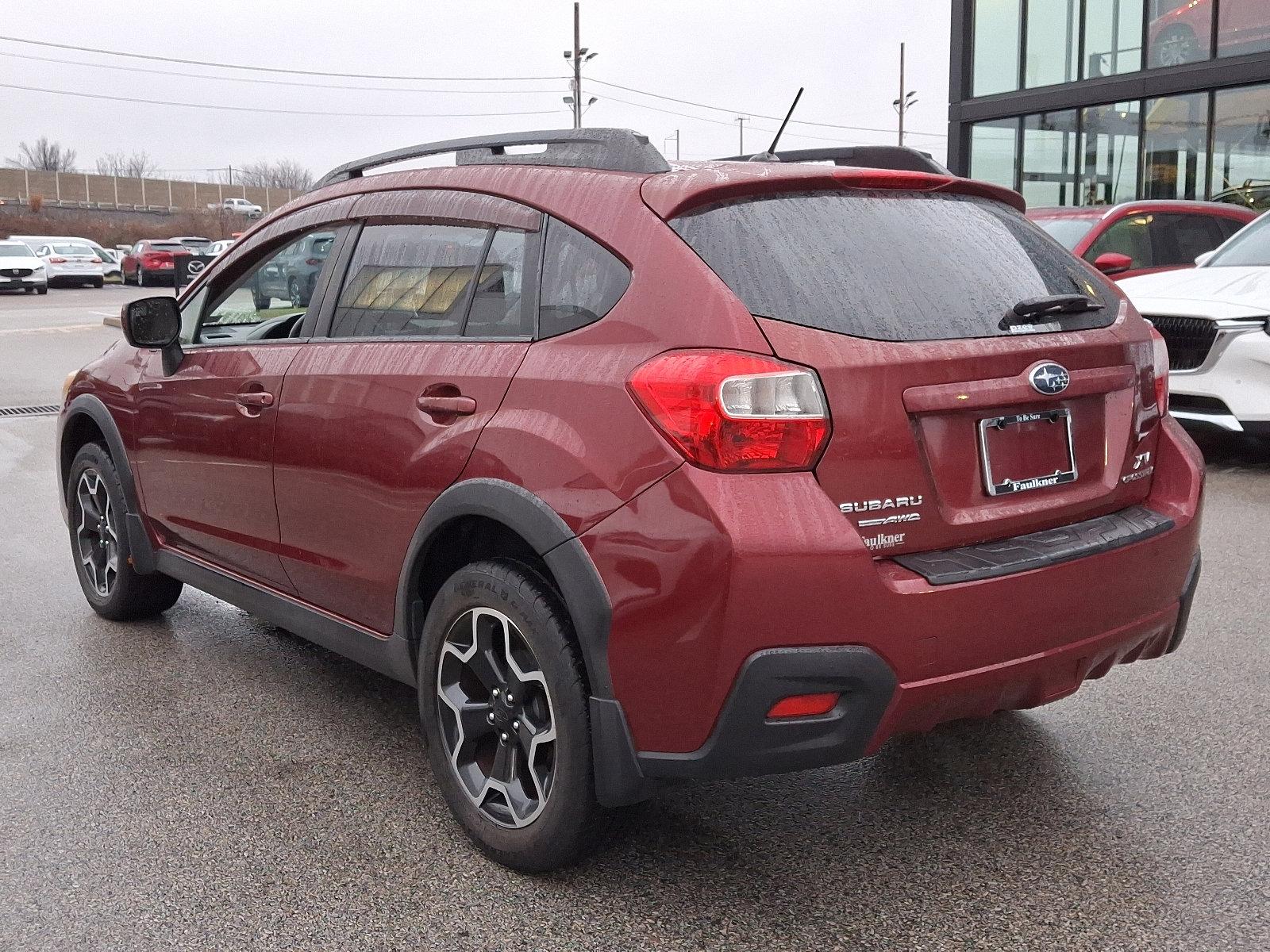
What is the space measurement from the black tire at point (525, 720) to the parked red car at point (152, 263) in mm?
41940

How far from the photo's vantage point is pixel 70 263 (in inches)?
1612

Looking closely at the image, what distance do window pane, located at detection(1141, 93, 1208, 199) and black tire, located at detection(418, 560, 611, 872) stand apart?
73.8 ft

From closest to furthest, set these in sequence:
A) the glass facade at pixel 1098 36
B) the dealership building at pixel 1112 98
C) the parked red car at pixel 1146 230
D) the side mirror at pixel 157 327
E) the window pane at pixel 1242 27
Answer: the side mirror at pixel 157 327, the parked red car at pixel 1146 230, the window pane at pixel 1242 27, the dealership building at pixel 1112 98, the glass facade at pixel 1098 36

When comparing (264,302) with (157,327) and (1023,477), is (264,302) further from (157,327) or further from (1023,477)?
(1023,477)

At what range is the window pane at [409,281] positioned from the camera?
3348 mm

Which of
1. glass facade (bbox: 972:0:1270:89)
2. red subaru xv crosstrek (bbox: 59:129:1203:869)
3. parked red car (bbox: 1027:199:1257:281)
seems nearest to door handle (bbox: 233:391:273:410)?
red subaru xv crosstrek (bbox: 59:129:1203:869)

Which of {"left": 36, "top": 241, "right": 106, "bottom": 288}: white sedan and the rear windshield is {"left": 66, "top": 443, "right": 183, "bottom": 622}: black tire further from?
{"left": 36, "top": 241, "right": 106, "bottom": 288}: white sedan

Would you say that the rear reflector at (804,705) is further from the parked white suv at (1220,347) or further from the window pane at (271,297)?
the parked white suv at (1220,347)

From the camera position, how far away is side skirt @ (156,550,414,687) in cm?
346

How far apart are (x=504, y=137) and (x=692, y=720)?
165 cm

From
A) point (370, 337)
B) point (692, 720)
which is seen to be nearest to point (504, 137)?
point (370, 337)

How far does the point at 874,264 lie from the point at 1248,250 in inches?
294

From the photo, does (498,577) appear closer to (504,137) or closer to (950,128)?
(504,137)

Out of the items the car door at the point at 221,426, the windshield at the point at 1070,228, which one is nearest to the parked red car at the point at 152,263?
the windshield at the point at 1070,228
